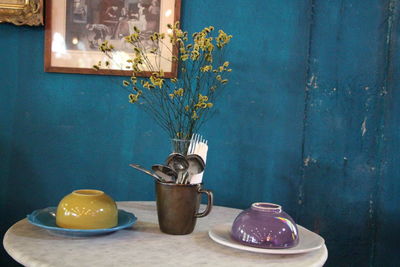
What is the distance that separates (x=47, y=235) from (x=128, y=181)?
79 cm

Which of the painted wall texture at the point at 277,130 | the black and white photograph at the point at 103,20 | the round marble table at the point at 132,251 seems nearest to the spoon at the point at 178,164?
the round marble table at the point at 132,251

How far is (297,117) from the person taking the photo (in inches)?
78.4

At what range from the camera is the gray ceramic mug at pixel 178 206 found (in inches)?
48.4

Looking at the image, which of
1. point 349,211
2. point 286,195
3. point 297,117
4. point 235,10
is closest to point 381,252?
point 349,211

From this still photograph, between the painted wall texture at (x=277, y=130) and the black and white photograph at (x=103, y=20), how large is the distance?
5.9 inches

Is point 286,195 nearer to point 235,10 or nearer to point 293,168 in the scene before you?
point 293,168

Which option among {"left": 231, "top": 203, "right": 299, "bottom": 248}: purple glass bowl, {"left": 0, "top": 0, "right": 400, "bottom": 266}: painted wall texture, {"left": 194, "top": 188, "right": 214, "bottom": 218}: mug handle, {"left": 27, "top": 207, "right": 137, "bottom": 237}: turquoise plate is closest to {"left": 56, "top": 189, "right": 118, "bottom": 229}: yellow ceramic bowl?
{"left": 27, "top": 207, "right": 137, "bottom": 237}: turquoise plate

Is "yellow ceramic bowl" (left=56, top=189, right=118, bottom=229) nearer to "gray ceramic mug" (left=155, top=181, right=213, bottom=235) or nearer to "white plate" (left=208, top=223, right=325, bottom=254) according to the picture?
"gray ceramic mug" (left=155, top=181, right=213, bottom=235)

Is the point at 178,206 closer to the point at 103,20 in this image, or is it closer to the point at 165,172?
the point at 165,172

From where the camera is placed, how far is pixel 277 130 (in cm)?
200

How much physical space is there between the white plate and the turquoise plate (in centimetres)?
26

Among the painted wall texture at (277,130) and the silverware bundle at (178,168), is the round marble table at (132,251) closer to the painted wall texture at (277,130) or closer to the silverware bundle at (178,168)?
the silverware bundle at (178,168)

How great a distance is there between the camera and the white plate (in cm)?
110

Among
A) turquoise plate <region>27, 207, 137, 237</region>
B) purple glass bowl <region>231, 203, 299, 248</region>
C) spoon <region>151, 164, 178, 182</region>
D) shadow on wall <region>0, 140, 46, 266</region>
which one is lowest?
shadow on wall <region>0, 140, 46, 266</region>
